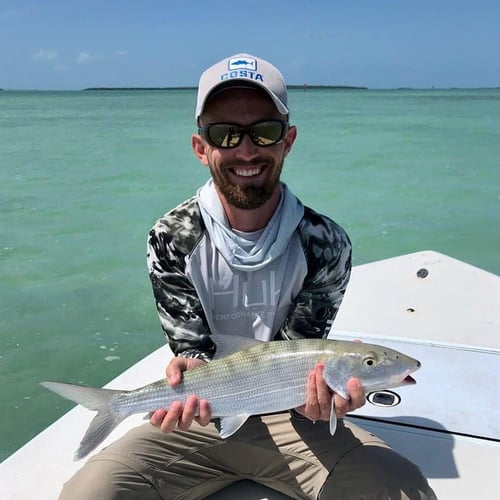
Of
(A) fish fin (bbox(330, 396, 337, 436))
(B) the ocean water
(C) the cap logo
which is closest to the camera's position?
(A) fish fin (bbox(330, 396, 337, 436))

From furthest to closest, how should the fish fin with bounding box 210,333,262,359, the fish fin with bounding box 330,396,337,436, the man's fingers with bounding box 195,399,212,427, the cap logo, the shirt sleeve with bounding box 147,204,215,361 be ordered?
the shirt sleeve with bounding box 147,204,215,361 → the cap logo → the fish fin with bounding box 210,333,262,359 → the man's fingers with bounding box 195,399,212,427 → the fish fin with bounding box 330,396,337,436

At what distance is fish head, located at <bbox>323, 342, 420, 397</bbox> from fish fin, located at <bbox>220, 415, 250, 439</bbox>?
335 mm

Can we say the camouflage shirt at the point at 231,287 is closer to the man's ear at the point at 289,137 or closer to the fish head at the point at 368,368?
the man's ear at the point at 289,137

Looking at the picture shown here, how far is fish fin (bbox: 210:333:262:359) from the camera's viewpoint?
6.93ft

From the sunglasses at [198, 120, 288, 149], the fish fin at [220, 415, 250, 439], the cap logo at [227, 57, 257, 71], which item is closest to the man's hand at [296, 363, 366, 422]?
the fish fin at [220, 415, 250, 439]

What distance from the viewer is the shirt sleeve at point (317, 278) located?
239cm

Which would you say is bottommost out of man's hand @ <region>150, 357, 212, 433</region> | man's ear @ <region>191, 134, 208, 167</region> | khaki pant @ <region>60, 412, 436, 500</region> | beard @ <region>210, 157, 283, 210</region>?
khaki pant @ <region>60, 412, 436, 500</region>

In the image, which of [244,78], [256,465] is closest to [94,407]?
[256,465]

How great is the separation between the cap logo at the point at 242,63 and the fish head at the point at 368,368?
1132 mm

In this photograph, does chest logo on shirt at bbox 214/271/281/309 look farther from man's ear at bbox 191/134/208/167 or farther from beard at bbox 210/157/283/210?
man's ear at bbox 191/134/208/167

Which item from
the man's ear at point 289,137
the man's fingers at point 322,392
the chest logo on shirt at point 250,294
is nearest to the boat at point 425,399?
the man's fingers at point 322,392

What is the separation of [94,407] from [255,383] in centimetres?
56

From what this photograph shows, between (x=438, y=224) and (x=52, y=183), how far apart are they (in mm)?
9140

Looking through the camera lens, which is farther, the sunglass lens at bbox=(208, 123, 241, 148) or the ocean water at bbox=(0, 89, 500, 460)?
the ocean water at bbox=(0, 89, 500, 460)
